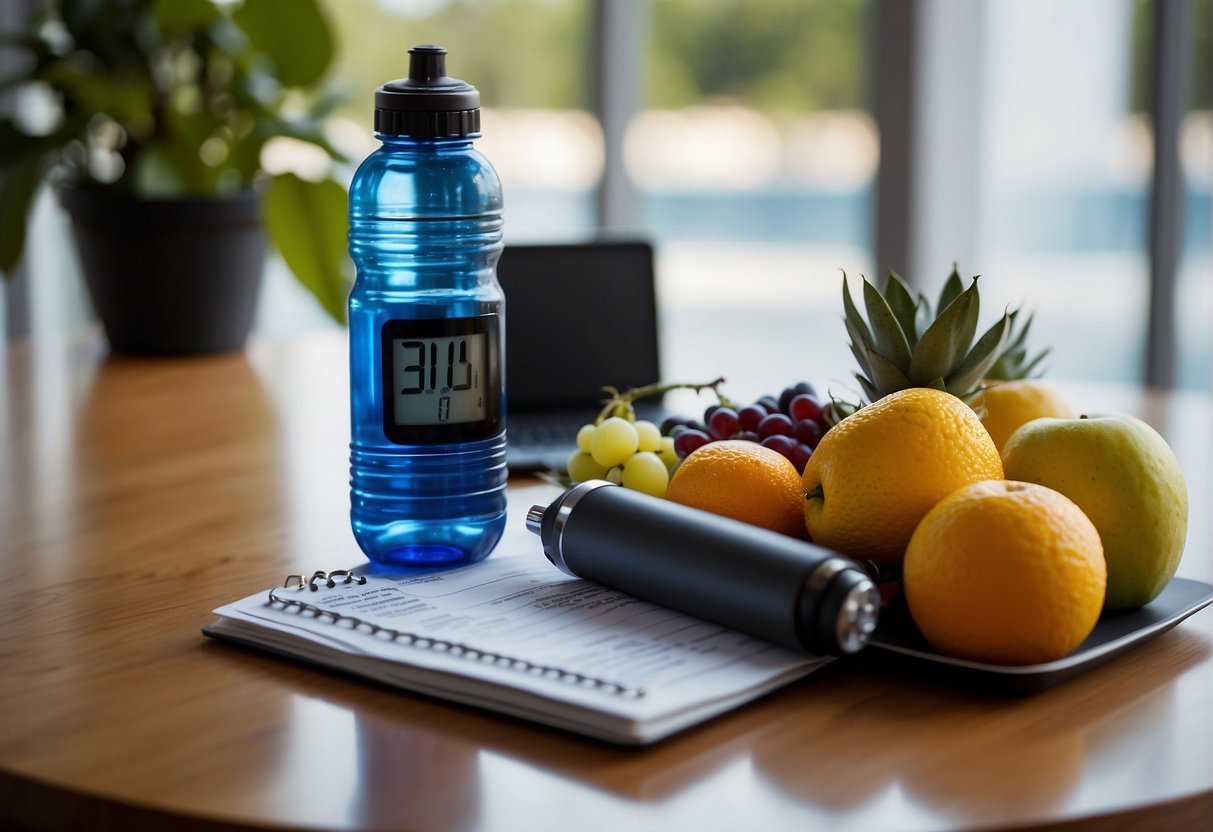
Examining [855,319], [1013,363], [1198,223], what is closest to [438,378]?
[855,319]

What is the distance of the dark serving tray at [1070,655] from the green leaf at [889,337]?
0.55ft

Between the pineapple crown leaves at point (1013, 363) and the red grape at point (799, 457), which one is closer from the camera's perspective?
the red grape at point (799, 457)

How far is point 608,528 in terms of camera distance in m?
0.79

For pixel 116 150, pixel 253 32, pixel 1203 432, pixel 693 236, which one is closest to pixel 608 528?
pixel 1203 432

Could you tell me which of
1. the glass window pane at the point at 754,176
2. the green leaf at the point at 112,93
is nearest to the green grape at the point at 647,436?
the green leaf at the point at 112,93

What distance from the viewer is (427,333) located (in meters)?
0.82

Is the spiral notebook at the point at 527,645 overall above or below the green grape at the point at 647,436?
below

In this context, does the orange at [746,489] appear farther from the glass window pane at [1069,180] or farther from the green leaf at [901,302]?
the glass window pane at [1069,180]

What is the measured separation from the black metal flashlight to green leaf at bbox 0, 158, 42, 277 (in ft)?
5.07

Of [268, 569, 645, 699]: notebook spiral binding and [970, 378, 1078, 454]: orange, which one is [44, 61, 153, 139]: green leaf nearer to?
[268, 569, 645, 699]: notebook spiral binding

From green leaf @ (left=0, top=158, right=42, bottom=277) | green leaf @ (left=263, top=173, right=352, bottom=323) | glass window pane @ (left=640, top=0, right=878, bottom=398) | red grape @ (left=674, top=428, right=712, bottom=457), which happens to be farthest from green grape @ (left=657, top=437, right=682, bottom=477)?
glass window pane @ (left=640, top=0, right=878, bottom=398)

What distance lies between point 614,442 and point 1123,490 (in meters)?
0.37

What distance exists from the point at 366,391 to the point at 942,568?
387 mm

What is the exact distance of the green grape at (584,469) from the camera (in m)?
0.99
